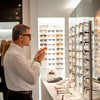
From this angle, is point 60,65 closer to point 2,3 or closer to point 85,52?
point 2,3

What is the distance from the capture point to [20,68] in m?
2.74

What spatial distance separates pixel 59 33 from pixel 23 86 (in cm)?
393

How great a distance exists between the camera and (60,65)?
6.59 m

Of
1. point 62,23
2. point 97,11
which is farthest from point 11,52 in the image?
point 62,23

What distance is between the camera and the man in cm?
274

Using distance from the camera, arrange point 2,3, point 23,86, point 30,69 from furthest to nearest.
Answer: point 2,3, point 23,86, point 30,69

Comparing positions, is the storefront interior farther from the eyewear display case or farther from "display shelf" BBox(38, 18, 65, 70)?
the eyewear display case

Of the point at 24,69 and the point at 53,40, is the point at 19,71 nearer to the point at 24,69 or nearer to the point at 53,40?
the point at 24,69

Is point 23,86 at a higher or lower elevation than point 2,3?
lower

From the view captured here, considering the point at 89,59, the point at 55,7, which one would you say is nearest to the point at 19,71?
the point at 89,59

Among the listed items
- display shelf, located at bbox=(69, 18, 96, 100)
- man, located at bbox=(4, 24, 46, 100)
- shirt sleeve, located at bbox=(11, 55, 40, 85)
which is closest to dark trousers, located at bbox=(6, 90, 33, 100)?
man, located at bbox=(4, 24, 46, 100)

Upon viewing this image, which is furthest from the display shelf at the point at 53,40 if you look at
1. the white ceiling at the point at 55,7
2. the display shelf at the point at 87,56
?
the display shelf at the point at 87,56

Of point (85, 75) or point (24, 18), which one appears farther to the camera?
point (24, 18)

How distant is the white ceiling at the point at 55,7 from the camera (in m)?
6.05
